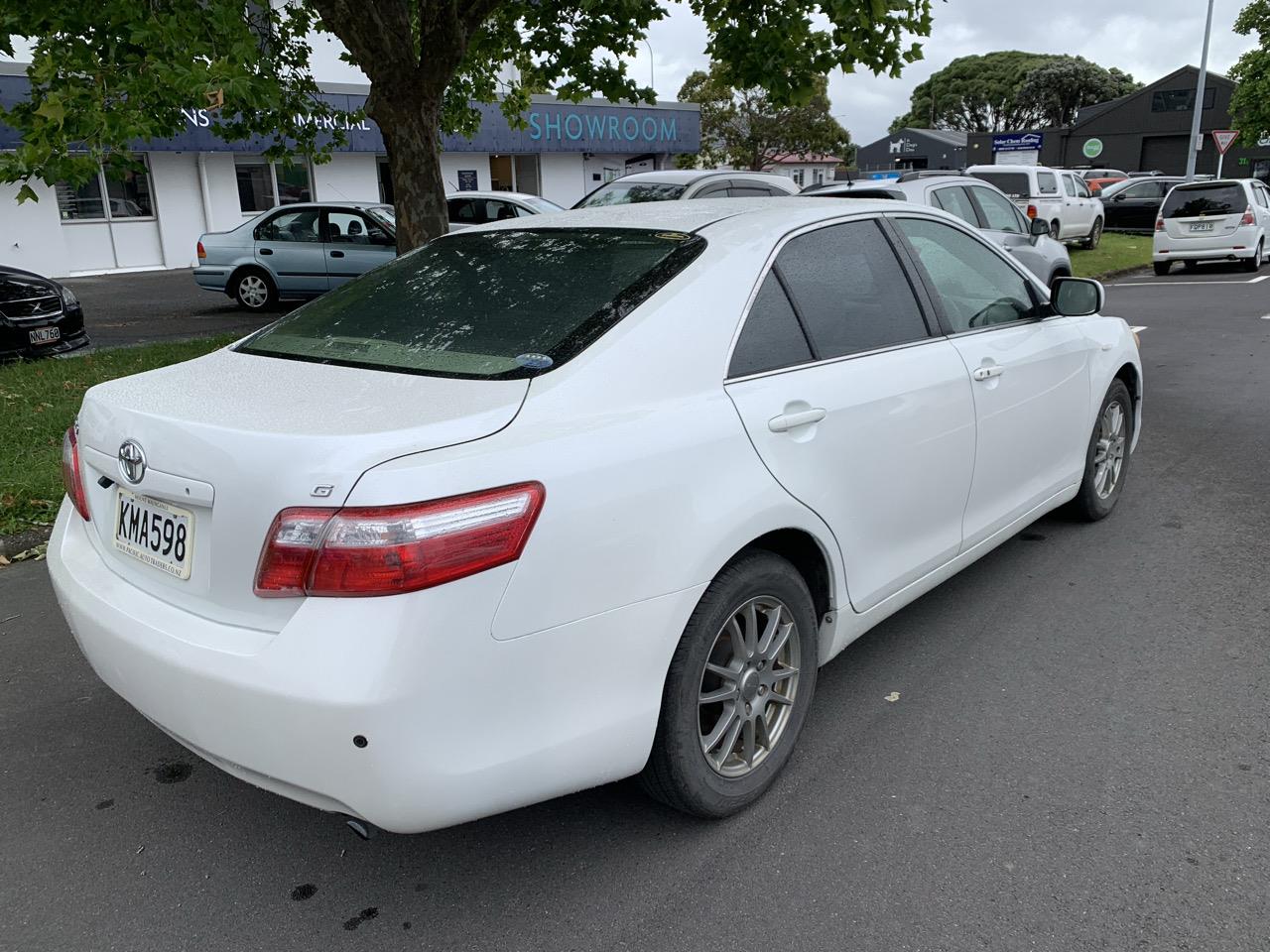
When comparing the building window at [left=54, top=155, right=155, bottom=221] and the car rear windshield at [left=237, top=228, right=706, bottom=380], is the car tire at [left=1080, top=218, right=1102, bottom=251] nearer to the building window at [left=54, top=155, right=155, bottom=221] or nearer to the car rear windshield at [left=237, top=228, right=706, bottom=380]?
the building window at [left=54, top=155, right=155, bottom=221]

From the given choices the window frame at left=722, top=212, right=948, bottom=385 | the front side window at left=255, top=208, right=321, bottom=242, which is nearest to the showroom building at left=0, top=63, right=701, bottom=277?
the front side window at left=255, top=208, right=321, bottom=242

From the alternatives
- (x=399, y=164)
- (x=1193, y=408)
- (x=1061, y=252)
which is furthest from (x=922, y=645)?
(x=1061, y=252)

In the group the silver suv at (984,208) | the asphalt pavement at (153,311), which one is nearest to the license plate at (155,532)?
the silver suv at (984,208)

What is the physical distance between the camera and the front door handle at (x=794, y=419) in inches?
109

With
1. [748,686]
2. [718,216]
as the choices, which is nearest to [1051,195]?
[718,216]

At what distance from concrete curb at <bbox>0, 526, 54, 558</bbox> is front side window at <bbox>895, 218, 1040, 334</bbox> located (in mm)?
4408

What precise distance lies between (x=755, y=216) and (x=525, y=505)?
1.52 metres

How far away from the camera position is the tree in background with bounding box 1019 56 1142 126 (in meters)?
81.5

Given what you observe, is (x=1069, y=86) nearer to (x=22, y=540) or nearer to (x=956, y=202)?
(x=956, y=202)

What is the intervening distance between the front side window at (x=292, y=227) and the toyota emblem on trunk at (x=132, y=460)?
12.4m

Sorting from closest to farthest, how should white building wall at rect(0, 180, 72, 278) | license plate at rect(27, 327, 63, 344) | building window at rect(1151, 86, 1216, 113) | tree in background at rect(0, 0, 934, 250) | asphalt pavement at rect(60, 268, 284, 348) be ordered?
tree in background at rect(0, 0, 934, 250) < license plate at rect(27, 327, 63, 344) < asphalt pavement at rect(60, 268, 284, 348) < white building wall at rect(0, 180, 72, 278) < building window at rect(1151, 86, 1216, 113)

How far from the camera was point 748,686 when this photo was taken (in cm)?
282

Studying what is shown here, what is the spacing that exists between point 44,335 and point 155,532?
27.7 ft

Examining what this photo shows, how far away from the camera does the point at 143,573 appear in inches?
99.8
